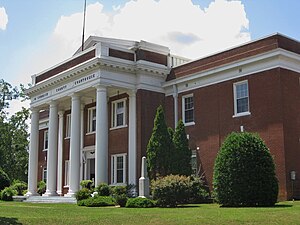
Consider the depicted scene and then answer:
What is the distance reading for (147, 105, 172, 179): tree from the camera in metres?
27.6

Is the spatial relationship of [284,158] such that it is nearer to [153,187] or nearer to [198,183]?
[198,183]

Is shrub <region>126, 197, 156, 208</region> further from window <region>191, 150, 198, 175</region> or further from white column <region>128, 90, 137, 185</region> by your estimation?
white column <region>128, 90, 137, 185</region>

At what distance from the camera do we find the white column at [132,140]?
103 ft

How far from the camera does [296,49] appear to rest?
86.8ft

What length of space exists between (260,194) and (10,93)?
43.7 meters

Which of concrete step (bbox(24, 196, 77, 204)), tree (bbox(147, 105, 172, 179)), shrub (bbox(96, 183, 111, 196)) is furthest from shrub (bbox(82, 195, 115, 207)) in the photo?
concrete step (bbox(24, 196, 77, 204))

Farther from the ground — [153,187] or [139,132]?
[139,132]

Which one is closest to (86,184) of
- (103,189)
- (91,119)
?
(103,189)

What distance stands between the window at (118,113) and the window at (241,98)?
29.9ft

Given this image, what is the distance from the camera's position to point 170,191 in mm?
23000

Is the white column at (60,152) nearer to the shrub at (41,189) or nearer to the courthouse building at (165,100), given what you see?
the shrub at (41,189)

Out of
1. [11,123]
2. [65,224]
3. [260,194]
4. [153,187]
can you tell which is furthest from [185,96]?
[11,123]

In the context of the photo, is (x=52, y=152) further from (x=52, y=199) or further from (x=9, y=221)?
(x=9, y=221)

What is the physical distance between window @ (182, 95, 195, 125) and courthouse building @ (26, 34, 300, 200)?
67 millimetres
